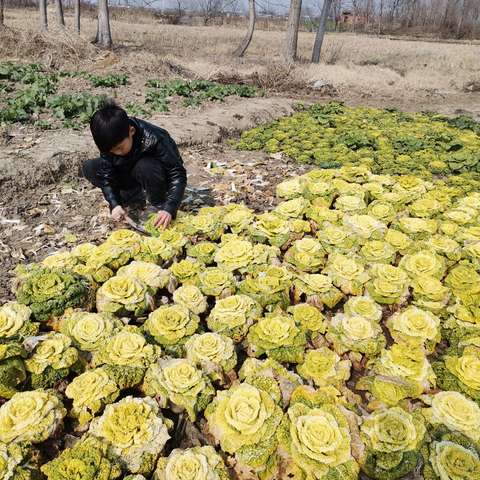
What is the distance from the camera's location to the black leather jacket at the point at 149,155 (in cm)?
280

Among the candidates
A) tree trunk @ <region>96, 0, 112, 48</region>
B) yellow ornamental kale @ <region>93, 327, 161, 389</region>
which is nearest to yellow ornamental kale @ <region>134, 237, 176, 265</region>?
yellow ornamental kale @ <region>93, 327, 161, 389</region>

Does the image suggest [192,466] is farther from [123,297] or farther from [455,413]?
[455,413]

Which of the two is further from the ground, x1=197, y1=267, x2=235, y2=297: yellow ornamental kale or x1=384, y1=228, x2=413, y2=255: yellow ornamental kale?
x1=384, y1=228, x2=413, y2=255: yellow ornamental kale

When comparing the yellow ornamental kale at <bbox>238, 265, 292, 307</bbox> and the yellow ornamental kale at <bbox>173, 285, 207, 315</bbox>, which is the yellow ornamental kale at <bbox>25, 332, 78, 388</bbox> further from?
the yellow ornamental kale at <bbox>238, 265, 292, 307</bbox>

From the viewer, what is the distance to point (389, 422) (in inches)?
55.4

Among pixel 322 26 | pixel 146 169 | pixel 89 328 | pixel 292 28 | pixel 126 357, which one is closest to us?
pixel 126 357

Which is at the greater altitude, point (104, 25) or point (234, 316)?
point (104, 25)

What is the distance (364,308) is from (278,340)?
0.48 meters

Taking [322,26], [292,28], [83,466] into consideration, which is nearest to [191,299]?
[83,466]

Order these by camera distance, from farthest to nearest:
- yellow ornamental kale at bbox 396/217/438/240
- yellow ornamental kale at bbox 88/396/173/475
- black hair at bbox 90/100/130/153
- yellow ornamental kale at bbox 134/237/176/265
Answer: yellow ornamental kale at bbox 396/217/438/240 → black hair at bbox 90/100/130/153 → yellow ornamental kale at bbox 134/237/176/265 → yellow ornamental kale at bbox 88/396/173/475

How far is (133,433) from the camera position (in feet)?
4.32

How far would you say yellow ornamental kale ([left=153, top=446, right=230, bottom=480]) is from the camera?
1233 mm

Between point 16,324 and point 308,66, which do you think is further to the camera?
point 308,66

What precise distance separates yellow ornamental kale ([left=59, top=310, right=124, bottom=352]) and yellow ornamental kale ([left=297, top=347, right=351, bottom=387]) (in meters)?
0.80
